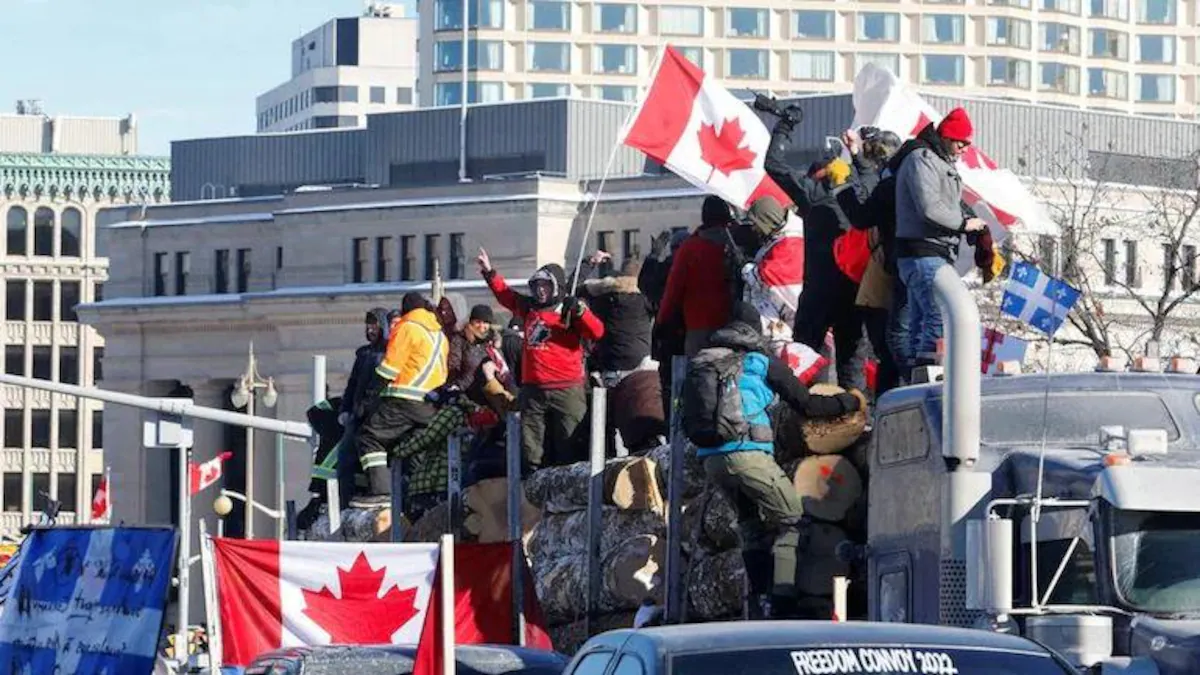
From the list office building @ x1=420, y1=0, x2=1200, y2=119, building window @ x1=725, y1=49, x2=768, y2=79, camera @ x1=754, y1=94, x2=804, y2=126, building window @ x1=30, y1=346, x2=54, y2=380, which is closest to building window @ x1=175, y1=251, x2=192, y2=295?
building window @ x1=30, y1=346, x2=54, y2=380

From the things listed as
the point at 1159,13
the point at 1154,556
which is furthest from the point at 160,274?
the point at 1154,556

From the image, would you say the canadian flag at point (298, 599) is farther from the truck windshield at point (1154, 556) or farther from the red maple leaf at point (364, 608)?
the truck windshield at point (1154, 556)

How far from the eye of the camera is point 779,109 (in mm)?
20891

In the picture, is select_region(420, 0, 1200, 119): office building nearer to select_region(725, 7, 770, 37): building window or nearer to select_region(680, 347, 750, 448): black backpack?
select_region(725, 7, 770, 37): building window

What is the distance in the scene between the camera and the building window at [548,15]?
17550 cm

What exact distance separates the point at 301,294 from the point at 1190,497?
104854 millimetres

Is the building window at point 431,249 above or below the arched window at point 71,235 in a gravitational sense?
below

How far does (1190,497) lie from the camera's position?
1417cm

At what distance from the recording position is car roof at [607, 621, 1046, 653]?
12539 millimetres

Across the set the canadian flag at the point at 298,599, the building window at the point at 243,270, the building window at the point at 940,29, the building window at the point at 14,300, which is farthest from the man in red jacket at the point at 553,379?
the building window at the point at 940,29

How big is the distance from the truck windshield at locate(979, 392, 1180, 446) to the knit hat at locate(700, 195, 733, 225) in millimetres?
4394

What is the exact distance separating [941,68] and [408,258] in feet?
217

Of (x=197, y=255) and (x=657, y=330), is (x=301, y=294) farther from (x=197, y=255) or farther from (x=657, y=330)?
(x=657, y=330)

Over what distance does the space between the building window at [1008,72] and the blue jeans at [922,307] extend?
159 m
